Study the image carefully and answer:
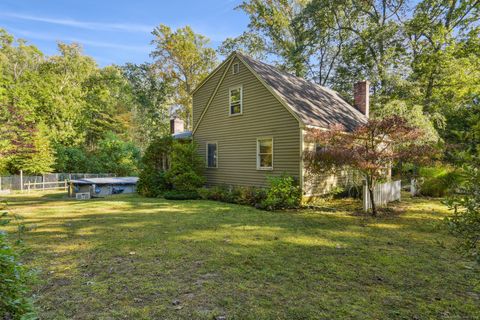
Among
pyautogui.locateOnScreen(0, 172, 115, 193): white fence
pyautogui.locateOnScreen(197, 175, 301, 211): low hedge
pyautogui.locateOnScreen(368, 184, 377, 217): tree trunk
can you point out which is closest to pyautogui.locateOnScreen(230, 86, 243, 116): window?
pyautogui.locateOnScreen(197, 175, 301, 211): low hedge

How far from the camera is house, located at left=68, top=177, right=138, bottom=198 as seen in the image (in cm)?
1585

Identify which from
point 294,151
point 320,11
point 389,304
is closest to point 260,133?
point 294,151

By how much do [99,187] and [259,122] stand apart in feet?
37.0

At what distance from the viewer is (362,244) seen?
573 cm

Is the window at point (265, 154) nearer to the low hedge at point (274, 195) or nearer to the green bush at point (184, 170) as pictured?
the low hedge at point (274, 195)

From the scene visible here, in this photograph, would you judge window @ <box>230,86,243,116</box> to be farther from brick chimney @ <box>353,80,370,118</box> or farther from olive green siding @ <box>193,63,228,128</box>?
brick chimney @ <box>353,80,370,118</box>

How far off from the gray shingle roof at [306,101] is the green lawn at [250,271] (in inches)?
215

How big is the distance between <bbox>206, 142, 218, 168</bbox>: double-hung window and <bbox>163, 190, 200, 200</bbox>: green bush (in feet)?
6.93

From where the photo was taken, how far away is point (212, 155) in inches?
590

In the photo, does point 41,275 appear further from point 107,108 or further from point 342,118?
point 107,108

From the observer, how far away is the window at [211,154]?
1477 cm

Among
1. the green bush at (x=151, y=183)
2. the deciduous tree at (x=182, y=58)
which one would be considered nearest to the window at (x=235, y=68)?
the green bush at (x=151, y=183)

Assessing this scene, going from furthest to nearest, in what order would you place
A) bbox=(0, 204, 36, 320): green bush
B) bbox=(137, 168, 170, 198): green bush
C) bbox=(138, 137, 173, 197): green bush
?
bbox=(138, 137, 173, 197): green bush, bbox=(137, 168, 170, 198): green bush, bbox=(0, 204, 36, 320): green bush

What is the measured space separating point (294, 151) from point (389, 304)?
8.14 meters
